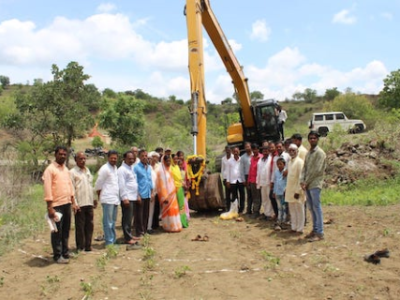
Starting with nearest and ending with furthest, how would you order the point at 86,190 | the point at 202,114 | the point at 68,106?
the point at 86,190 < the point at 202,114 < the point at 68,106

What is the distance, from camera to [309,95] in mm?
69062

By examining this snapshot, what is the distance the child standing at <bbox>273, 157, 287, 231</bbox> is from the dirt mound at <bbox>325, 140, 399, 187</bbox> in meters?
4.39

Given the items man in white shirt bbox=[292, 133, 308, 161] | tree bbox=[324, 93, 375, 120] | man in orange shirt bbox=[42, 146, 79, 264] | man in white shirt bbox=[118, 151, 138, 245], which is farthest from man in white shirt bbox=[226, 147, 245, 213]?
tree bbox=[324, 93, 375, 120]

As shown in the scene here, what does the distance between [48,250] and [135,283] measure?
2.42 metres

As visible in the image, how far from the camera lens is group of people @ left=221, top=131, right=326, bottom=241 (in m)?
6.45

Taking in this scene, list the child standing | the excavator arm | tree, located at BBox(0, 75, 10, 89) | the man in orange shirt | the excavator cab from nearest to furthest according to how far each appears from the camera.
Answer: the man in orange shirt < the child standing < the excavator arm < the excavator cab < tree, located at BBox(0, 75, 10, 89)

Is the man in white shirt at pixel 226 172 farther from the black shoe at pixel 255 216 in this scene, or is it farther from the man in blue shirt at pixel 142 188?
the man in blue shirt at pixel 142 188

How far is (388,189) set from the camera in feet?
33.2

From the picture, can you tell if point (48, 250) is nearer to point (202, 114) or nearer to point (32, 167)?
point (202, 114)

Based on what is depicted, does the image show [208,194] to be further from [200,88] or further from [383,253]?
[383,253]

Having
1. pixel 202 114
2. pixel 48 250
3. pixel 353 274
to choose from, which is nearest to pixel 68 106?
pixel 202 114

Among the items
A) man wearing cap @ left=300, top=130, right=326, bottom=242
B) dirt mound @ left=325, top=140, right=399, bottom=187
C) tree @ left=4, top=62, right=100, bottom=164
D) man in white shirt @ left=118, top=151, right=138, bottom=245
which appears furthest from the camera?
tree @ left=4, top=62, right=100, bottom=164

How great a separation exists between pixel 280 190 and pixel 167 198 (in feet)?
6.86

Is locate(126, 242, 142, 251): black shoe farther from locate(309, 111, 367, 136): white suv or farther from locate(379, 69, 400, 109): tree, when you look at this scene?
locate(379, 69, 400, 109): tree
